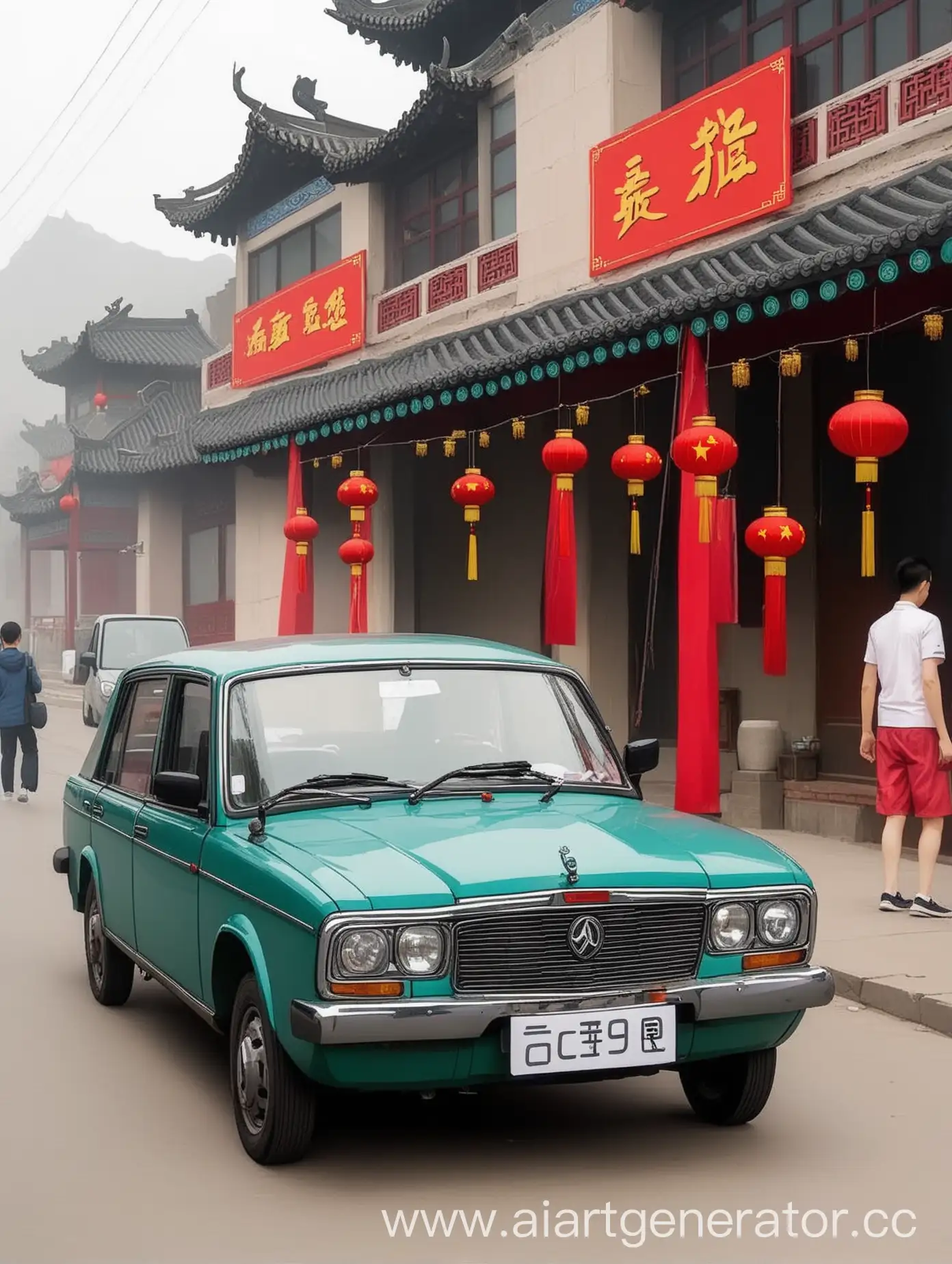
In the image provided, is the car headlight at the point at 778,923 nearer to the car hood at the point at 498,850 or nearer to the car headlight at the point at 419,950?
the car hood at the point at 498,850

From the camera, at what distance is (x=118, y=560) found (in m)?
44.2

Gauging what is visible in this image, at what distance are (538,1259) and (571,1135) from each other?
99cm

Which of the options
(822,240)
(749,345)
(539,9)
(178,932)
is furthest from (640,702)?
(178,932)

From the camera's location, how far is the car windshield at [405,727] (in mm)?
5105

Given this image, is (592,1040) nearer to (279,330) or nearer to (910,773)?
(910,773)

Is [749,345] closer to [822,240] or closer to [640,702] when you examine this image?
[822,240]

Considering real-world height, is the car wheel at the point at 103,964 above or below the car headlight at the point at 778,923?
below

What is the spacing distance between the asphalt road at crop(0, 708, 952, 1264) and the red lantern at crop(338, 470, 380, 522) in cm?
1105

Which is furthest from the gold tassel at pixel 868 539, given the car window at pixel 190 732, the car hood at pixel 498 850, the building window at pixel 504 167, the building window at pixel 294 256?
the building window at pixel 294 256

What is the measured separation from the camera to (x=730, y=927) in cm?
448

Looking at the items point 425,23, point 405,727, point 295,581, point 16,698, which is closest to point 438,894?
point 405,727

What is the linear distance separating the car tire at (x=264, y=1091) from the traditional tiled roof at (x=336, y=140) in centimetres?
1422

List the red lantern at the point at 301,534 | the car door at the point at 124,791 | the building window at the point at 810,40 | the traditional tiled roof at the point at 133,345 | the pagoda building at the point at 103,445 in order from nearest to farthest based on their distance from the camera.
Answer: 1. the car door at the point at 124,791
2. the building window at the point at 810,40
3. the red lantern at the point at 301,534
4. the pagoda building at the point at 103,445
5. the traditional tiled roof at the point at 133,345

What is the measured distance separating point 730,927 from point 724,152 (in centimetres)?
997
